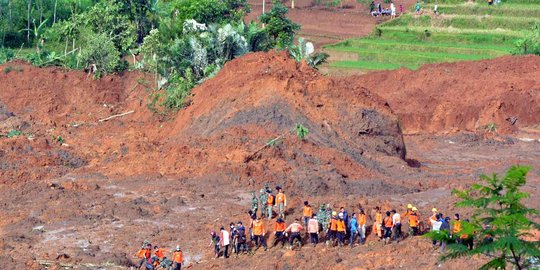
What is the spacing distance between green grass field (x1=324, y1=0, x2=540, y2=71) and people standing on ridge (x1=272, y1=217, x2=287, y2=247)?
28338mm

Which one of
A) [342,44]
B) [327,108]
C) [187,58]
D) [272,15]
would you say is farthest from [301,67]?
[342,44]

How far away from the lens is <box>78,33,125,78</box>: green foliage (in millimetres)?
44656

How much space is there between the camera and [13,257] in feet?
76.5

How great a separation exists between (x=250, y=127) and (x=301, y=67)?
4.17 m

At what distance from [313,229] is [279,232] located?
A: 80 centimetres

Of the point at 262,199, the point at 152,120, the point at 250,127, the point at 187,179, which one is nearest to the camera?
the point at 262,199

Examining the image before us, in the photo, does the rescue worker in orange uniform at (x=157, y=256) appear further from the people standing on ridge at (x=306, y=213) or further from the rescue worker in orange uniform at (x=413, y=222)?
the rescue worker in orange uniform at (x=413, y=222)

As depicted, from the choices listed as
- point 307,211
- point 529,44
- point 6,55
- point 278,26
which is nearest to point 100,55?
point 6,55

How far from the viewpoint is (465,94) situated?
151 ft

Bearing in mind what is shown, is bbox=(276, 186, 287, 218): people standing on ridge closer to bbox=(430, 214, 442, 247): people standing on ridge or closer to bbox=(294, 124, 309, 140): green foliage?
bbox=(430, 214, 442, 247): people standing on ridge

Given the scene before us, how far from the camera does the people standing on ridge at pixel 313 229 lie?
23.6 metres

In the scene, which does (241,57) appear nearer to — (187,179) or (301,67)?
(301,67)

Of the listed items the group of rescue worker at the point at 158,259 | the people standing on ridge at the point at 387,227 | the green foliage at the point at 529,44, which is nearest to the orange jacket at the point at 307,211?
the people standing on ridge at the point at 387,227

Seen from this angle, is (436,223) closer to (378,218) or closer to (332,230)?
(378,218)
